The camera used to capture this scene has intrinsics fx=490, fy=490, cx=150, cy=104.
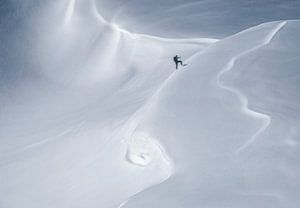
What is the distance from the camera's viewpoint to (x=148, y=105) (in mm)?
4203

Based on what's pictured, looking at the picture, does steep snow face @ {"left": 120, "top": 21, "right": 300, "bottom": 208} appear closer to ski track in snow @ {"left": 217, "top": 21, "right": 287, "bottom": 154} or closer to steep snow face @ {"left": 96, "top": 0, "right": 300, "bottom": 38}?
ski track in snow @ {"left": 217, "top": 21, "right": 287, "bottom": 154}

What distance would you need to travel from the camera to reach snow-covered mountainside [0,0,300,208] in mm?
3184

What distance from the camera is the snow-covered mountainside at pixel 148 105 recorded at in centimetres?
318

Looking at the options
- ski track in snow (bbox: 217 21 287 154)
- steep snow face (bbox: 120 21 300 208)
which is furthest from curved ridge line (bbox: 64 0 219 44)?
ski track in snow (bbox: 217 21 287 154)

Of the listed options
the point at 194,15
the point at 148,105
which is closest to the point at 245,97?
the point at 148,105

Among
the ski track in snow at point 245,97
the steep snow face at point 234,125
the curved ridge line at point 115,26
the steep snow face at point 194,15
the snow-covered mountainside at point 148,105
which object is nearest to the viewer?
the steep snow face at point 234,125

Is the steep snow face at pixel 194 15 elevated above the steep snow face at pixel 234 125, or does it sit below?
above

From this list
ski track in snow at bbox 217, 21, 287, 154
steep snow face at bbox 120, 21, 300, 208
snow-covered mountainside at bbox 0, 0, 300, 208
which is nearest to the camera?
steep snow face at bbox 120, 21, 300, 208

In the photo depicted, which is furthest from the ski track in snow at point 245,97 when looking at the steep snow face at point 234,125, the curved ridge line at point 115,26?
the curved ridge line at point 115,26

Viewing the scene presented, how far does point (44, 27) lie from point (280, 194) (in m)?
4.79

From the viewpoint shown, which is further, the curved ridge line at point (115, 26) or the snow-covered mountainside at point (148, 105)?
the curved ridge line at point (115, 26)

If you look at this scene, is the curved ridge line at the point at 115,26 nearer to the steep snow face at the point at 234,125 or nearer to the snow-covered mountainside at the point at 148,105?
the snow-covered mountainside at the point at 148,105

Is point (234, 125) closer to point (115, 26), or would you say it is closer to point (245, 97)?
point (245, 97)

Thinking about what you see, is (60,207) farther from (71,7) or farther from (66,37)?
(71,7)
